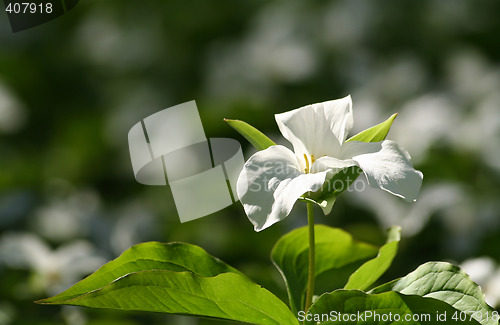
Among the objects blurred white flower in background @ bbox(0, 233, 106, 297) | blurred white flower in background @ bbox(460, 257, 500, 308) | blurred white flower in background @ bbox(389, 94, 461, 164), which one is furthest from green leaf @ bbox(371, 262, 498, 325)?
blurred white flower in background @ bbox(389, 94, 461, 164)

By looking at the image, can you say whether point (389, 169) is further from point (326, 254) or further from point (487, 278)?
point (487, 278)

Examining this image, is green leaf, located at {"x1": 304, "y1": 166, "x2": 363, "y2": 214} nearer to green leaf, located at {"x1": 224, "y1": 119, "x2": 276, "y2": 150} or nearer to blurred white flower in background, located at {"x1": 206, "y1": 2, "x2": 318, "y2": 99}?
green leaf, located at {"x1": 224, "y1": 119, "x2": 276, "y2": 150}

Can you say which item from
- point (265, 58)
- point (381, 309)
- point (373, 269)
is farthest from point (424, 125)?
point (381, 309)

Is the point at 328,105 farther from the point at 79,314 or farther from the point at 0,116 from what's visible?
the point at 0,116

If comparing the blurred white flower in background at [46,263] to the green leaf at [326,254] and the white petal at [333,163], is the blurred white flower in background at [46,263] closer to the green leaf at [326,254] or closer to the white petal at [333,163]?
the green leaf at [326,254]

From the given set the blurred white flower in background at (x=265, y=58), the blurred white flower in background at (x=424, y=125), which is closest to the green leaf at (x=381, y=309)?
the blurred white flower in background at (x=424, y=125)

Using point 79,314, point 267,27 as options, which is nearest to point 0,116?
point 267,27
